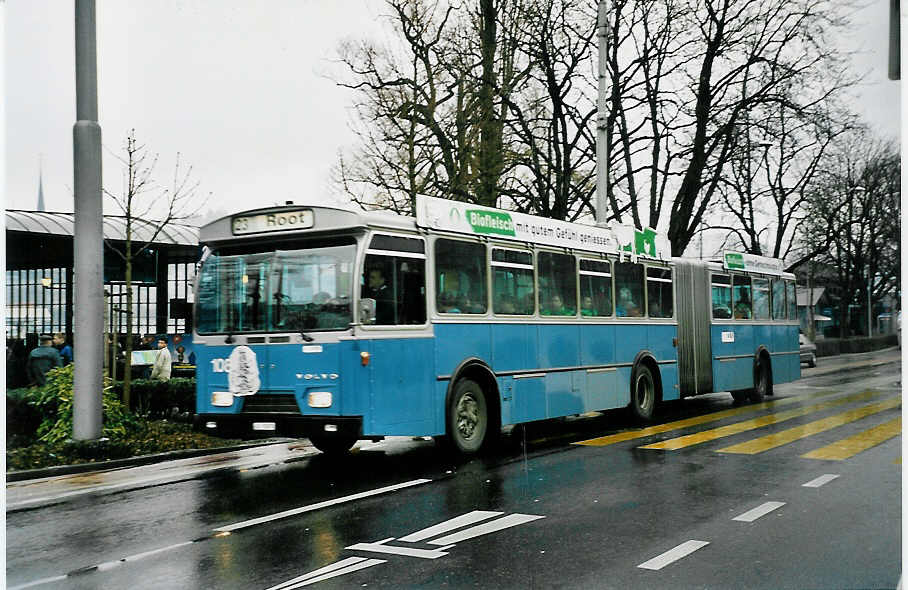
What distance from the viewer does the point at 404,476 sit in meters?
→ 10.3

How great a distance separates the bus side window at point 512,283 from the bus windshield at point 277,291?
2.57 meters

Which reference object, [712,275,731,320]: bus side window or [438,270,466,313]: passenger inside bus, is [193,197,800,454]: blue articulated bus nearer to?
[438,270,466,313]: passenger inside bus

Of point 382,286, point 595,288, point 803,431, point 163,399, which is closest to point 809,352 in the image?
point 803,431

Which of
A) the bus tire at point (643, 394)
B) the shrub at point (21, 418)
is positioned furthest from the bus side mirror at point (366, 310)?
the bus tire at point (643, 394)

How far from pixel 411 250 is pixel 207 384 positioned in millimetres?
2702

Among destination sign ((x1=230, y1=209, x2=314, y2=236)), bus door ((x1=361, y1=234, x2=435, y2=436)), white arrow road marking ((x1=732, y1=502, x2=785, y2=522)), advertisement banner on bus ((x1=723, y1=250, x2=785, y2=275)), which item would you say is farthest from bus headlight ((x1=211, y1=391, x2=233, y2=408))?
advertisement banner on bus ((x1=723, y1=250, x2=785, y2=275))

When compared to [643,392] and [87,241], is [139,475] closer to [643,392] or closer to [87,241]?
[87,241]

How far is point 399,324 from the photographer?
421 inches

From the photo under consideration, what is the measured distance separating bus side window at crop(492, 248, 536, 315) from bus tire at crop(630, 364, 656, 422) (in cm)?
344

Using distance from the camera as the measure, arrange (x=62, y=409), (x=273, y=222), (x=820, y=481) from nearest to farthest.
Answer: (x=820, y=481), (x=273, y=222), (x=62, y=409)

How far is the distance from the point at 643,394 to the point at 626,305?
1.57 metres

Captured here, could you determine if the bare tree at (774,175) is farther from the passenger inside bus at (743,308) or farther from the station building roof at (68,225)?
the station building roof at (68,225)

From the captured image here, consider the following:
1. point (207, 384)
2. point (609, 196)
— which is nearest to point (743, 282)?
point (609, 196)

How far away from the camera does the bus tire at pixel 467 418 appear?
1136 cm
